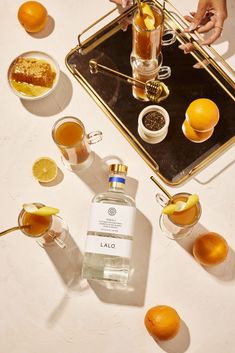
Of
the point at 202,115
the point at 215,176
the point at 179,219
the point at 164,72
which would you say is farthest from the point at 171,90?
the point at 179,219

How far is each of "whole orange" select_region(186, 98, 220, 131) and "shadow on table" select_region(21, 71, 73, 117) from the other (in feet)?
1.16

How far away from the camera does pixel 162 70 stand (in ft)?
3.93

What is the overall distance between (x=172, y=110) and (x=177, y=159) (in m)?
0.14

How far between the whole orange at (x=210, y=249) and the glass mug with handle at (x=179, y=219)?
0.05m

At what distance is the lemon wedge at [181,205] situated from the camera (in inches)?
38.2

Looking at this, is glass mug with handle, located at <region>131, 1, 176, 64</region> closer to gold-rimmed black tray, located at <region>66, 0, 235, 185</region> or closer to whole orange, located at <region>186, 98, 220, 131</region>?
gold-rimmed black tray, located at <region>66, 0, 235, 185</region>

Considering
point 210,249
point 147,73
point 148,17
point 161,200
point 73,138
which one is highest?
point 148,17

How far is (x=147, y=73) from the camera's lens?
46.9 inches

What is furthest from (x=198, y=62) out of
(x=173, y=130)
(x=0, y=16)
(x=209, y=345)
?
(x=209, y=345)

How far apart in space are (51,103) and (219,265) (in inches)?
25.0

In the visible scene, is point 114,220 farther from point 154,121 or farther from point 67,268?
point 154,121

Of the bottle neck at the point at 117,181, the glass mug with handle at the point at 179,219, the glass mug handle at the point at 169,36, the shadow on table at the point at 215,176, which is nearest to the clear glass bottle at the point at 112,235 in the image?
the bottle neck at the point at 117,181

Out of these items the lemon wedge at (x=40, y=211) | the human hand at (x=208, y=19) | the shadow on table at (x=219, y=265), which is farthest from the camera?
the human hand at (x=208, y=19)

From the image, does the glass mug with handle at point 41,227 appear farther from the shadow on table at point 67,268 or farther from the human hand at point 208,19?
the human hand at point 208,19
